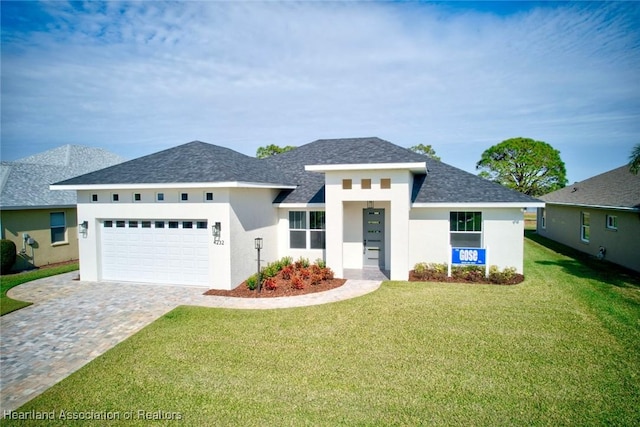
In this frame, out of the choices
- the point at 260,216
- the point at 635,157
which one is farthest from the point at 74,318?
the point at 635,157

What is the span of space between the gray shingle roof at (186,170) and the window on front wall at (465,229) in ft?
24.9

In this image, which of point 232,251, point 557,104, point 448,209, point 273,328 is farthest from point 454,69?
point 273,328

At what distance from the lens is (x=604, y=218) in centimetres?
1666

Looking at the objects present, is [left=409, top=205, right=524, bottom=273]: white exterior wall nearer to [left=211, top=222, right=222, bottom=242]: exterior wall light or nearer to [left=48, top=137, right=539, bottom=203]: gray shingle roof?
[left=48, top=137, right=539, bottom=203]: gray shingle roof

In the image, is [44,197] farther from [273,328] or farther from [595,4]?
[595,4]

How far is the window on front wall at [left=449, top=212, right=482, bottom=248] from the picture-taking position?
13.4 metres

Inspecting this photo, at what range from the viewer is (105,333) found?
316 inches

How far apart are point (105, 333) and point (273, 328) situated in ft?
13.4

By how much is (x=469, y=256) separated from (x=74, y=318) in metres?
12.9

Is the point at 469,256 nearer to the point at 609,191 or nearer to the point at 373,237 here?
the point at 373,237

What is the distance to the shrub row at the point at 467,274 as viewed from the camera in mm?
12231

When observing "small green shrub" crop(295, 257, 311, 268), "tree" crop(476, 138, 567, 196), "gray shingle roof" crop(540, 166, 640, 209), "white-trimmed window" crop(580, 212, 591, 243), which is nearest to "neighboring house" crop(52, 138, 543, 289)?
"small green shrub" crop(295, 257, 311, 268)

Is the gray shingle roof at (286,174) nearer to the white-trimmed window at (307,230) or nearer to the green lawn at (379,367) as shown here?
the white-trimmed window at (307,230)

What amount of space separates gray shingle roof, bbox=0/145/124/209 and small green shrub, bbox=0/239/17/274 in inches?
61.7
